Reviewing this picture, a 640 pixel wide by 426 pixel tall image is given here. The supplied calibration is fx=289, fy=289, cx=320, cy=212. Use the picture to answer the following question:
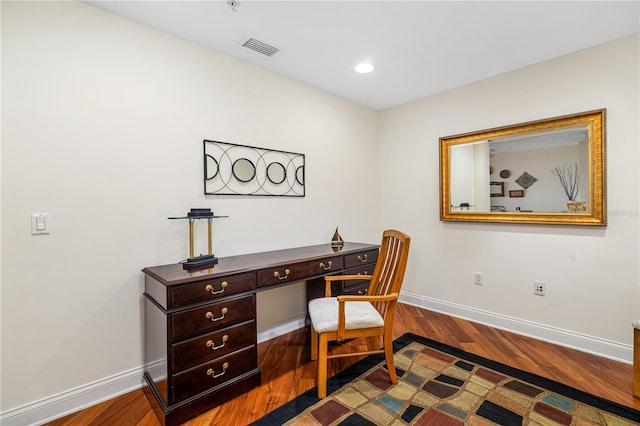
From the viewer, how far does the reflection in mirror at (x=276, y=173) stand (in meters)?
2.73

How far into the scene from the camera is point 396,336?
2.72m

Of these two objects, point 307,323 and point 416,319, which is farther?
point 416,319

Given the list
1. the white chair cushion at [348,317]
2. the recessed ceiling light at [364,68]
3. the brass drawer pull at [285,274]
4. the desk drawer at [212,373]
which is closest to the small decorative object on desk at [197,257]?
the brass drawer pull at [285,274]

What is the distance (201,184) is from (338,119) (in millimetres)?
1826

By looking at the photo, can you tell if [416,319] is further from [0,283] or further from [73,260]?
[0,283]

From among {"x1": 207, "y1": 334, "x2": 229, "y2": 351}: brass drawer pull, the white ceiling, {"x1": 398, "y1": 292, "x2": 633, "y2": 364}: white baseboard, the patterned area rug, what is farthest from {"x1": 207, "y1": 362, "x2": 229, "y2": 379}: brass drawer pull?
{"x1": 398, "y1": 292, "x2": 633, "y2": 364}: white baseboard

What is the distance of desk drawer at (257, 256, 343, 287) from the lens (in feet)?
6.74

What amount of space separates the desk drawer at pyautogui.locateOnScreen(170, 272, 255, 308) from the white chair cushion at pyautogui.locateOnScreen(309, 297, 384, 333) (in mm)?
499

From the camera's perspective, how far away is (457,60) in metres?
2.59

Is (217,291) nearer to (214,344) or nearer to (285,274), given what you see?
(214,344)

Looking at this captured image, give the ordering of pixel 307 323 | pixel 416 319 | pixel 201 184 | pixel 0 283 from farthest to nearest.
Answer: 1. pixel 416 319
2. pixel 307 323
3. pixel 201 184
4. pixel 0 283

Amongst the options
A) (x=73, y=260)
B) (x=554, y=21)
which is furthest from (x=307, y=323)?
(x=554, y=21)

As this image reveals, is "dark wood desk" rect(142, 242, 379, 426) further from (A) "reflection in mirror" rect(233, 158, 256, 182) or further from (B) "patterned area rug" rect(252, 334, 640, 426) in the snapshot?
(A) "reflection in mirror" rect(233, 158, 256, 182)

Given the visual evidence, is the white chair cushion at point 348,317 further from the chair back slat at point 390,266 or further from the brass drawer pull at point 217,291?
the brass drawer pull at point 217,291
